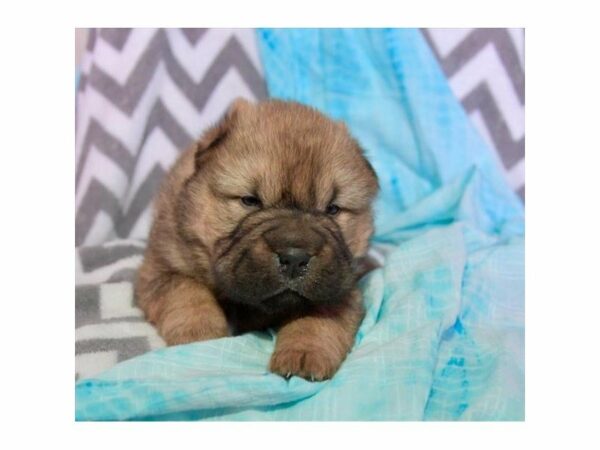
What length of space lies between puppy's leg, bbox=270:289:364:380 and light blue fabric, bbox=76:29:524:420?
51 mm

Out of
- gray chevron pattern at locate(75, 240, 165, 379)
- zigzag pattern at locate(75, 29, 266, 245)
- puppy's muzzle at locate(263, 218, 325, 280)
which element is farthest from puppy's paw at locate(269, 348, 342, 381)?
zigzag pattern at locate(75, 29, 266, 245)

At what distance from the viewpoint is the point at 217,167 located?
2.75 m

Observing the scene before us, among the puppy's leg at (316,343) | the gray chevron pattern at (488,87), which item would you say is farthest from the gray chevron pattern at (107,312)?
the gray chevron pattern at (488,87)

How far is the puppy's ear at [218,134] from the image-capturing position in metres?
2.86

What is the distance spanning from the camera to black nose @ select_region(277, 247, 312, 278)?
235 centimetres

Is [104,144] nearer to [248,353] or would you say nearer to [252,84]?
[252,84]

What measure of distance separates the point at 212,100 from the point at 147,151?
560mm

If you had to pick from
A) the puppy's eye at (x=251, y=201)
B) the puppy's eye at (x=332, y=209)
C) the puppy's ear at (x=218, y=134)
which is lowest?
the puppy's eye at (x=332, y=209)

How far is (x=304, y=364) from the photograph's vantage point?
2.36 m

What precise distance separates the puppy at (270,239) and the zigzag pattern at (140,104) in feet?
4.09

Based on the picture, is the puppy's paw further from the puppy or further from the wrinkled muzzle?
the wrinkled muzzle

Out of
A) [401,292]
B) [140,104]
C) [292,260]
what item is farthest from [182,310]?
[140,104]

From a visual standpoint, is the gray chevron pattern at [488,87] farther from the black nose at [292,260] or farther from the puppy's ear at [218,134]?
the black nose at [292,260]
